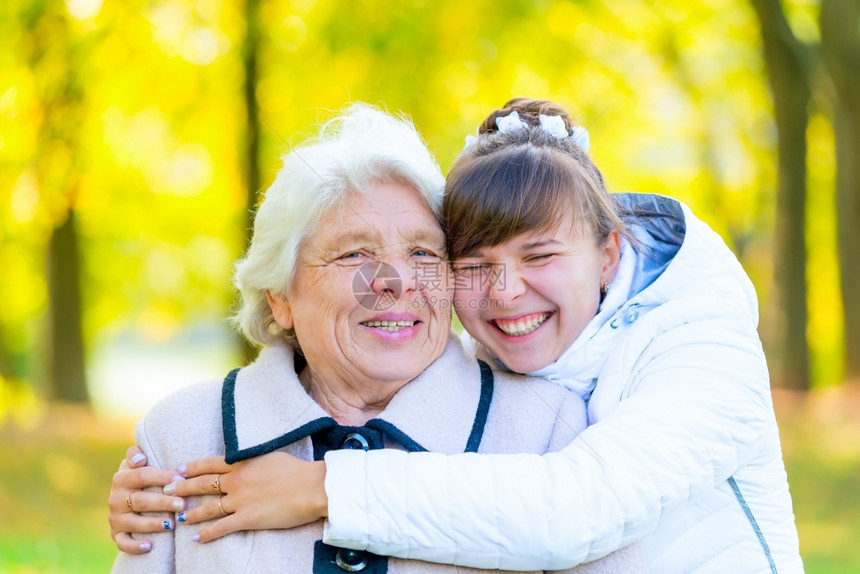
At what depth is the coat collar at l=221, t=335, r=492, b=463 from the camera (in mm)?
2359

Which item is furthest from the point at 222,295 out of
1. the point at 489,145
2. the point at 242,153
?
the point at 489,145

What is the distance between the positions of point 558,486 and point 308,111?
26.5 ft

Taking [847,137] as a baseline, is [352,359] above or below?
below

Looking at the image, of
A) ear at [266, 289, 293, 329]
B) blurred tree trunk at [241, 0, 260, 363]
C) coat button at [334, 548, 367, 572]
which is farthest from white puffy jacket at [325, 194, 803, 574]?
blurred tree trunk at [241, 0, 260, 363]

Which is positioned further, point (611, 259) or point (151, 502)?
point (611, 259)

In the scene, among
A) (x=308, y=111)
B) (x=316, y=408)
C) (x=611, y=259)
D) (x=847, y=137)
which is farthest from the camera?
(x=308, y=111)

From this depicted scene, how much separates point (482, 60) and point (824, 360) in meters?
11.4

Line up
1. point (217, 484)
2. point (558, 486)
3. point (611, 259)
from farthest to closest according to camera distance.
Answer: point (611, 259) → point (217, 484) → point (558, 486)

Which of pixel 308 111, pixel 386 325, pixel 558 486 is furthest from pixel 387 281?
pixel 308 111

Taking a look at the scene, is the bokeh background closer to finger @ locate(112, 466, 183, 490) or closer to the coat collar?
finger @ locate(112, 466, 183, 490)

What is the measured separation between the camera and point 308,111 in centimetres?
956

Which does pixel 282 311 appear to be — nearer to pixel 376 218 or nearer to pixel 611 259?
pixel 376 218

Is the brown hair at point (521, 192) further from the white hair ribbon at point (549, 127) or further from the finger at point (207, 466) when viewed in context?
the finger at point (207, 466)

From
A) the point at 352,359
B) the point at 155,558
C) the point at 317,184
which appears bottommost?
the point at 155,558
